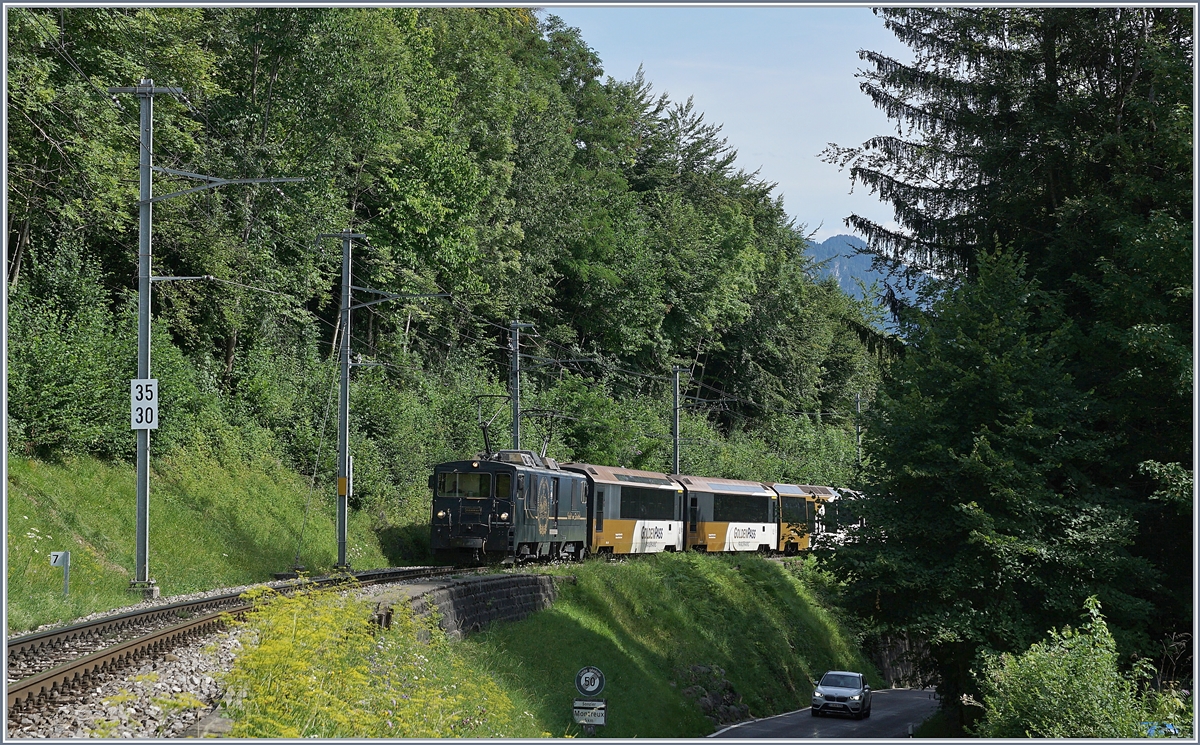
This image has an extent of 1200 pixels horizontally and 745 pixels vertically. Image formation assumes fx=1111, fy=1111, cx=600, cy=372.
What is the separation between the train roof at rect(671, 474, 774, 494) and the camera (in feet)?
126

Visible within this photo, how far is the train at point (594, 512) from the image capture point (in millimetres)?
26906

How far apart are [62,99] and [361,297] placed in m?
16.9

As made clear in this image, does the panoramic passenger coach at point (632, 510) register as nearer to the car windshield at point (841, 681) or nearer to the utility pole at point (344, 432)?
the car windshield at point (841, 681)

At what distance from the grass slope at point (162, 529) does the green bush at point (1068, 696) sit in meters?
13.5

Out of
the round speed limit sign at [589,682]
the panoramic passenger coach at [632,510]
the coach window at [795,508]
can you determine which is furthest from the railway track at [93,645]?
the coach window at [795,508]

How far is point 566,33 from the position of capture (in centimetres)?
6444

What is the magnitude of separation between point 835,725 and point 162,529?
18.1 m

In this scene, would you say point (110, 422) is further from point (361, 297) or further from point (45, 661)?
point (361, 297)

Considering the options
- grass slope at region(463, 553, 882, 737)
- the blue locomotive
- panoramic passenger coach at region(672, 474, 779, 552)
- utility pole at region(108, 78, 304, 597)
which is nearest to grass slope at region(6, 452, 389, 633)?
utility pole at region(108, 78, 304, 597)

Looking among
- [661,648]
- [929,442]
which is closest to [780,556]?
[661,648]

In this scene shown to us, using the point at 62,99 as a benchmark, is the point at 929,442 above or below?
below

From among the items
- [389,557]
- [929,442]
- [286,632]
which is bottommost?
[389,557]

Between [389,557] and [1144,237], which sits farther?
[389,557]

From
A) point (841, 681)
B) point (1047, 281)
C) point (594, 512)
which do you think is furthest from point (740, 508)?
point (1047, 281)
